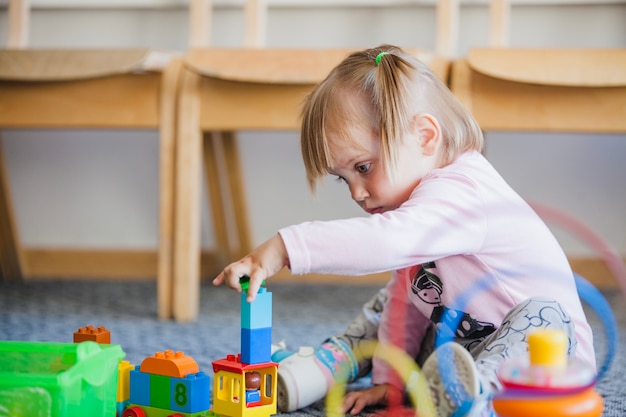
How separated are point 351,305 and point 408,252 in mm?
856

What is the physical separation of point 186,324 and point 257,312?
664 millimetres

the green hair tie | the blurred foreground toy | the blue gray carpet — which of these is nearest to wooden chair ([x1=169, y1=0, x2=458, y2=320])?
the blue gray carpet

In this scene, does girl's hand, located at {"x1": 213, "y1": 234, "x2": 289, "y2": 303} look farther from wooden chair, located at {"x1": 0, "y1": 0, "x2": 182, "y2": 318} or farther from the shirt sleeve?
wooden chair, located at {"x1": 0, "y1": 0, "x2": 182, "y2": 318}

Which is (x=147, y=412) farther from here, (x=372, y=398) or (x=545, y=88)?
(x=545, y=88)

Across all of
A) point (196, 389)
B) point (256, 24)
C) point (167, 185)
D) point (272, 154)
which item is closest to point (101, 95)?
point (167, 185)

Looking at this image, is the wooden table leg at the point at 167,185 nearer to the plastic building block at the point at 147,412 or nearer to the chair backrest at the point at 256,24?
the chair backrest at the point at 256,24

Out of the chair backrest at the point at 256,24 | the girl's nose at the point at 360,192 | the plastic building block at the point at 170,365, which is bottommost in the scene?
the plastic building block at the point at 170,365

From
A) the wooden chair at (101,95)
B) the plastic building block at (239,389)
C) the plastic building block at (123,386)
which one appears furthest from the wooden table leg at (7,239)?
the plastic building block at (239,389)

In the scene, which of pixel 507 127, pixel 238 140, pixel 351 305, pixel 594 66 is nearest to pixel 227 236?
pixel 238 140

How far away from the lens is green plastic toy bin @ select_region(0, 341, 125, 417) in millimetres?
592

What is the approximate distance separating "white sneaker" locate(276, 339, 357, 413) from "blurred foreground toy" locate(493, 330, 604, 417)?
313 millimetres

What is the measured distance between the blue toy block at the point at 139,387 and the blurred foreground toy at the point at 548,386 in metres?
0.33

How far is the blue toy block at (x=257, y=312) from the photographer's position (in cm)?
65

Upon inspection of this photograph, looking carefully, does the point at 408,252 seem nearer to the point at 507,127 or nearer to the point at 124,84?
the point at 507,127
